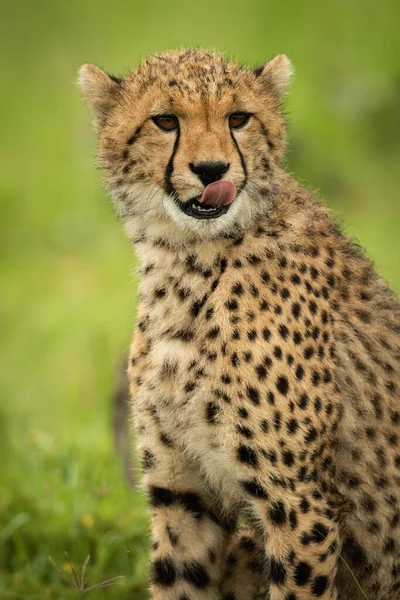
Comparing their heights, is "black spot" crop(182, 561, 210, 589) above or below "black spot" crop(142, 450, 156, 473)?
below

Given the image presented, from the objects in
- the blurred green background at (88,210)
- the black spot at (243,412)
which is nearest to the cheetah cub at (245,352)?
the black spot at (243,412)

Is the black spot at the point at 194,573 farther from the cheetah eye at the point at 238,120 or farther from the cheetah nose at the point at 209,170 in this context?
the cheetah eye at the point at 238,120

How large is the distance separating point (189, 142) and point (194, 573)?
128 cm

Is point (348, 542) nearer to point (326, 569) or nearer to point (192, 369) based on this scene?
point (326, 569)

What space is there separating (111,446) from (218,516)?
2.46m

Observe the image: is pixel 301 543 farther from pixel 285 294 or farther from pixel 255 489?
pixel 285 294

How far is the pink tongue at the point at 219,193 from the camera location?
3.44 meters

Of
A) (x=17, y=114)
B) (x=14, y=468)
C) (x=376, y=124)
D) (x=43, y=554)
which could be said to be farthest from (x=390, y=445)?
(x=17, y=114)

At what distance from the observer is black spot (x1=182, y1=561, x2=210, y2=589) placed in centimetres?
377

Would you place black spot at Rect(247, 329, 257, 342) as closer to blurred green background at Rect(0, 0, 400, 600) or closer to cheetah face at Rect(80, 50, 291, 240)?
cheetah face at Rect(80, 50, 291, 240)

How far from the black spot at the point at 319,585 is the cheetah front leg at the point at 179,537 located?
0.42 metres

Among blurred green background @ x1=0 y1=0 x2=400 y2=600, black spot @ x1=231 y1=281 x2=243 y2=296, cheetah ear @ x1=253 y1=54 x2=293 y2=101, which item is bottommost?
blurred green background @ x1=0 y1=0 x2=400 y2=600

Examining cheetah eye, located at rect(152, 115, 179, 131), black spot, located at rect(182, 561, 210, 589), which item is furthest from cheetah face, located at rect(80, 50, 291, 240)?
black spot, located at rect(182, 561, 210, 589)

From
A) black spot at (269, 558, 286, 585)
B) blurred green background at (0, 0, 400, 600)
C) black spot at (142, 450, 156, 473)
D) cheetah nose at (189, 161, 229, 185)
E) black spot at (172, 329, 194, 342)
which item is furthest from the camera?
blurred green background at (0, 0, 400, 600)
